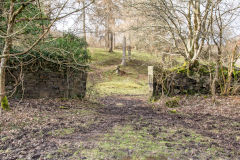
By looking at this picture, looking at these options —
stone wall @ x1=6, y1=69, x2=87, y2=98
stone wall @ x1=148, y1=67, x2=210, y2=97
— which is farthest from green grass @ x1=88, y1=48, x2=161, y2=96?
stone wall @ x1=148, y1=67, x2=210, y2=97

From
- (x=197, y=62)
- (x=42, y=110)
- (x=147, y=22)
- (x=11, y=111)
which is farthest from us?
(x=147, y=22)

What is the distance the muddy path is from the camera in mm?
3615

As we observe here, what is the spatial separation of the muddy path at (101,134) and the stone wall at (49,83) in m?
1.35

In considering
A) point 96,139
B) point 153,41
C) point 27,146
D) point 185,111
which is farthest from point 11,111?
point 153,41

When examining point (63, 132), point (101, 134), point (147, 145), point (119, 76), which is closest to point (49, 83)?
point (63, 132)

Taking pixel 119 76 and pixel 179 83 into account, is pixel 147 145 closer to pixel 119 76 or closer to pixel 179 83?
pixel 179 83

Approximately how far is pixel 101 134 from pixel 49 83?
511 centimetres

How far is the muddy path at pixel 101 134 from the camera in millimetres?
3615

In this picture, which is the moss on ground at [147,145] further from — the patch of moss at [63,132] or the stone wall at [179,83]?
the stone wall at [179,83]

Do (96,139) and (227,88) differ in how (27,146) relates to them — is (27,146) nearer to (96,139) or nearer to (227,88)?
(96,139)

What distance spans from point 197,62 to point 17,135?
7.92 meters

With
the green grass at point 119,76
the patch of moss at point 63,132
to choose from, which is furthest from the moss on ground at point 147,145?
the green grass at point 119,76

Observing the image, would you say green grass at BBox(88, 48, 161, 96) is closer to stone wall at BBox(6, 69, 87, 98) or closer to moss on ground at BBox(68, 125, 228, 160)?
stone wall at BBox(6, 69, 87, 98)

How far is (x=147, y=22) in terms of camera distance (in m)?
10.9
